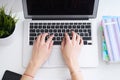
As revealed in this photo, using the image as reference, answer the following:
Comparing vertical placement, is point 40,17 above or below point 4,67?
above

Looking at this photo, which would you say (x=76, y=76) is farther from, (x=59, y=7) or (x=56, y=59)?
(x=59, y=7)

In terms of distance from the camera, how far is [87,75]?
3.23ft

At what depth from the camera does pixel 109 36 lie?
3.31ft

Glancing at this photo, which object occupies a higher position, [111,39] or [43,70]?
[111,39]

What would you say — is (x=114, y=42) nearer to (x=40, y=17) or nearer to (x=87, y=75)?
(x=87, y=75)

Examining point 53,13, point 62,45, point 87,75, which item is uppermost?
point 53,13

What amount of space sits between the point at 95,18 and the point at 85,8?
0.08 m

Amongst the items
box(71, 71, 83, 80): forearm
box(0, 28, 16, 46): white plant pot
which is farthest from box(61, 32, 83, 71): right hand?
box(0, 28, 16, 46): white plant pot

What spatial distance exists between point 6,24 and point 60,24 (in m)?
0.20

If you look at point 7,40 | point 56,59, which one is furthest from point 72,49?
point 7,40

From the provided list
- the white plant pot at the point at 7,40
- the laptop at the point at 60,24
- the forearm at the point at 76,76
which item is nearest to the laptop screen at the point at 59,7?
the laptop at the point at 60,24

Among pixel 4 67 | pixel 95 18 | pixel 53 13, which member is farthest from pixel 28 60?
pixel 95 18

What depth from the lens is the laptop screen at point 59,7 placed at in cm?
97

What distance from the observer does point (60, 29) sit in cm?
102
